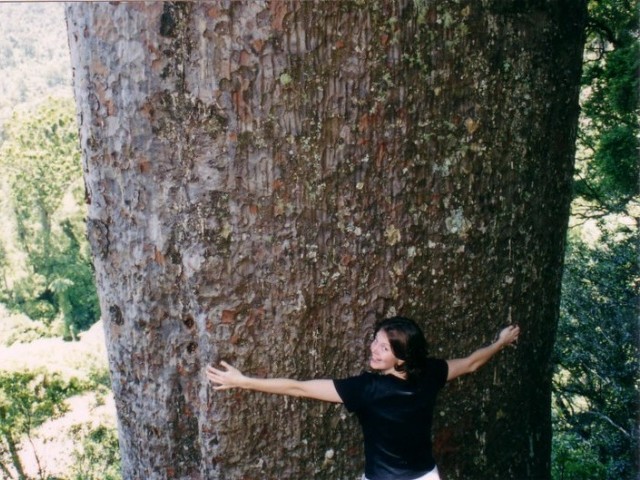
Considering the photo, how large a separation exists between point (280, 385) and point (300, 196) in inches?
24.4

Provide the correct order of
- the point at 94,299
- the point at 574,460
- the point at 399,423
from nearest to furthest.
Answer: the point at 399,423 < the point at 574,460 < the point at 94,299

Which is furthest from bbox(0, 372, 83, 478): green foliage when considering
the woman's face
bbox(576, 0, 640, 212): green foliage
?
the woman's face

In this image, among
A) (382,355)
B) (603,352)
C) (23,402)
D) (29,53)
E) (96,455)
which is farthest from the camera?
(29,53)

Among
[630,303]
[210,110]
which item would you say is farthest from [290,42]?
[630,303]

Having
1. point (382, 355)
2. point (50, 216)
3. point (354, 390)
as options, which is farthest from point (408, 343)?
point (50, 216)

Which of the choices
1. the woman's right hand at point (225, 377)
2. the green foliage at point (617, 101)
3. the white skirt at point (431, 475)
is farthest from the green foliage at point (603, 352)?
the woman's right hand at point (225, 377)

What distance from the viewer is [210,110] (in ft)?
6.15

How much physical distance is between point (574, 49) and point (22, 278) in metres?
35.0

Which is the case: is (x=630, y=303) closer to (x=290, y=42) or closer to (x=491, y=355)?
(x=491, y=355)

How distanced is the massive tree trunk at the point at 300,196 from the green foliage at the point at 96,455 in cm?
1441

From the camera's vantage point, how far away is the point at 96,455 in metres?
16.0

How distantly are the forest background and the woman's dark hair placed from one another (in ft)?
7.22

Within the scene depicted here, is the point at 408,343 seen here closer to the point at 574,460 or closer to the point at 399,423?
the point at 399,423

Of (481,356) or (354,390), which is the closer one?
(354,390)
